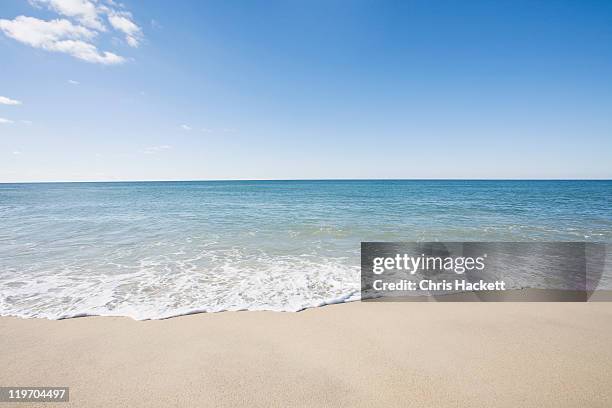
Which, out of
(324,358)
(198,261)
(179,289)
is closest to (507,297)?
(324,358)

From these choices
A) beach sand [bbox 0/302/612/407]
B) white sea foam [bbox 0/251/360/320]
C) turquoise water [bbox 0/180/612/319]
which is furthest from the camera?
turquoise water [bbox 0/180/612/319]

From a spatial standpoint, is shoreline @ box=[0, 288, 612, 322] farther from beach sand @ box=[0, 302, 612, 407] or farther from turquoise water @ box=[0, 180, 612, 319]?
beach sand @ box=[0, 302, 612, 407]

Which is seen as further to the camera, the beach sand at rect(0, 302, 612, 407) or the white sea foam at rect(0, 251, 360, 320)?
the white sea foam at rect(0, 251, 360, 320)

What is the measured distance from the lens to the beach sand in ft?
9.79

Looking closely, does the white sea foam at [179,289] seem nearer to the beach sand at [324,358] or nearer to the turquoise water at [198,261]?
Answer: the turquoise water at [198,261]

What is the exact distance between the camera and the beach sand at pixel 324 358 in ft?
9.79

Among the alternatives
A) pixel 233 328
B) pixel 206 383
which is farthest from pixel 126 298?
pixel 206 383

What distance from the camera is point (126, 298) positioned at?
18.5 feet

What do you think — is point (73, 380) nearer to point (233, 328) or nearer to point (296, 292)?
point (233, 328)

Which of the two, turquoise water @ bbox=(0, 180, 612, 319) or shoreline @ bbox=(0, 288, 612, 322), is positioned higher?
turquoise water @ bbox=(0, 180, 612, 319)

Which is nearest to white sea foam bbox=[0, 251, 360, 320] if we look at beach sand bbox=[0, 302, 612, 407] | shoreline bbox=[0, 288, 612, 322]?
shoreline bbox=[0, 288, 612, 322]

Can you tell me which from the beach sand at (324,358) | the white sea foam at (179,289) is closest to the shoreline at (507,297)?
the white sea foam at (179,289)

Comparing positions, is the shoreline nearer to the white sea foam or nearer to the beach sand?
the white sea foam

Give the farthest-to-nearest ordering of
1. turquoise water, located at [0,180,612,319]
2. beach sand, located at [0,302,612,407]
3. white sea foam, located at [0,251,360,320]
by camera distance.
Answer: turquoise water, located at [0,180,612,319] < white sea foam, located at [0,251,360,320] < beach sand, located at [0,302,612,407]
